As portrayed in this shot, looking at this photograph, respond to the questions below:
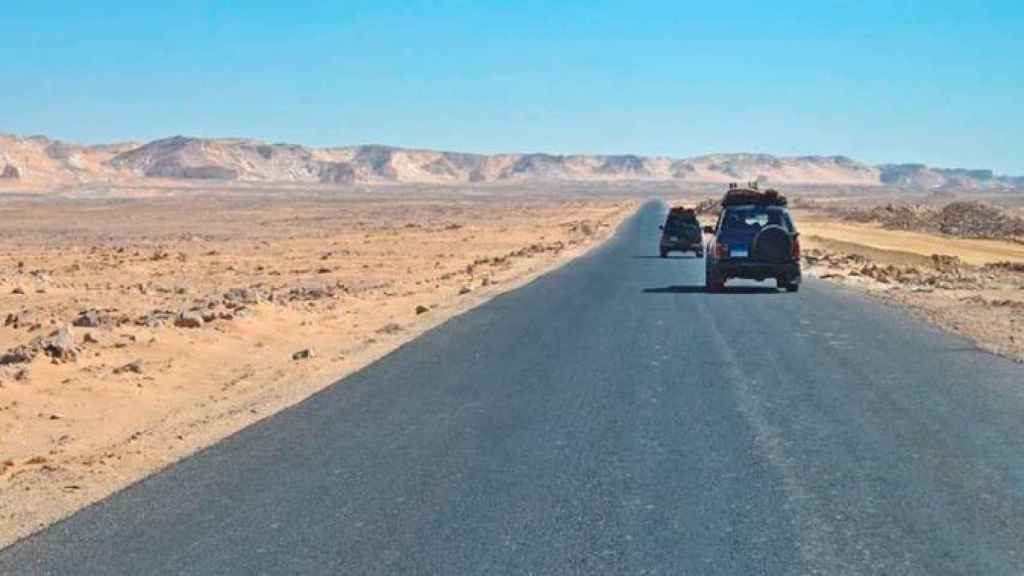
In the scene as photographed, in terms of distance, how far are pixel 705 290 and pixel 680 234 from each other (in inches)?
605

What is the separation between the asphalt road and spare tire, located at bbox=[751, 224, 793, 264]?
1100 cm

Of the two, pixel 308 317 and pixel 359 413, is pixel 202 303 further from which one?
pixel 359 413

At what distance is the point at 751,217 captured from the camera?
28172 millimetres

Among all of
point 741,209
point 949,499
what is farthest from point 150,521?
point 741,209

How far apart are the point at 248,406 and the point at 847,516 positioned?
7298 millimetres

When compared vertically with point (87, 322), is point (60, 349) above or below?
above

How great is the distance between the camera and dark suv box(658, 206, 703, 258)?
43.7 metres

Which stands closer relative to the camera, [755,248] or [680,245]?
[755,248]

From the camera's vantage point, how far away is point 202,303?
91.0 feet

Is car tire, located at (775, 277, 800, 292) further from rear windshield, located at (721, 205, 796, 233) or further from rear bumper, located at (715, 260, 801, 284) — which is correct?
rear windshield, located at (721, 205, 796, 233)

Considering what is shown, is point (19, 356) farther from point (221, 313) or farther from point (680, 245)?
point (680, 245)

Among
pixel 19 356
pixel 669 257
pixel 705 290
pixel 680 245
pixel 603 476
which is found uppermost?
pixel 603 476

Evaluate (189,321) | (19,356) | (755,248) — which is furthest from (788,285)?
(19,356)

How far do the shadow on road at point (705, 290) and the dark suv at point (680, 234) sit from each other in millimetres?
13657
